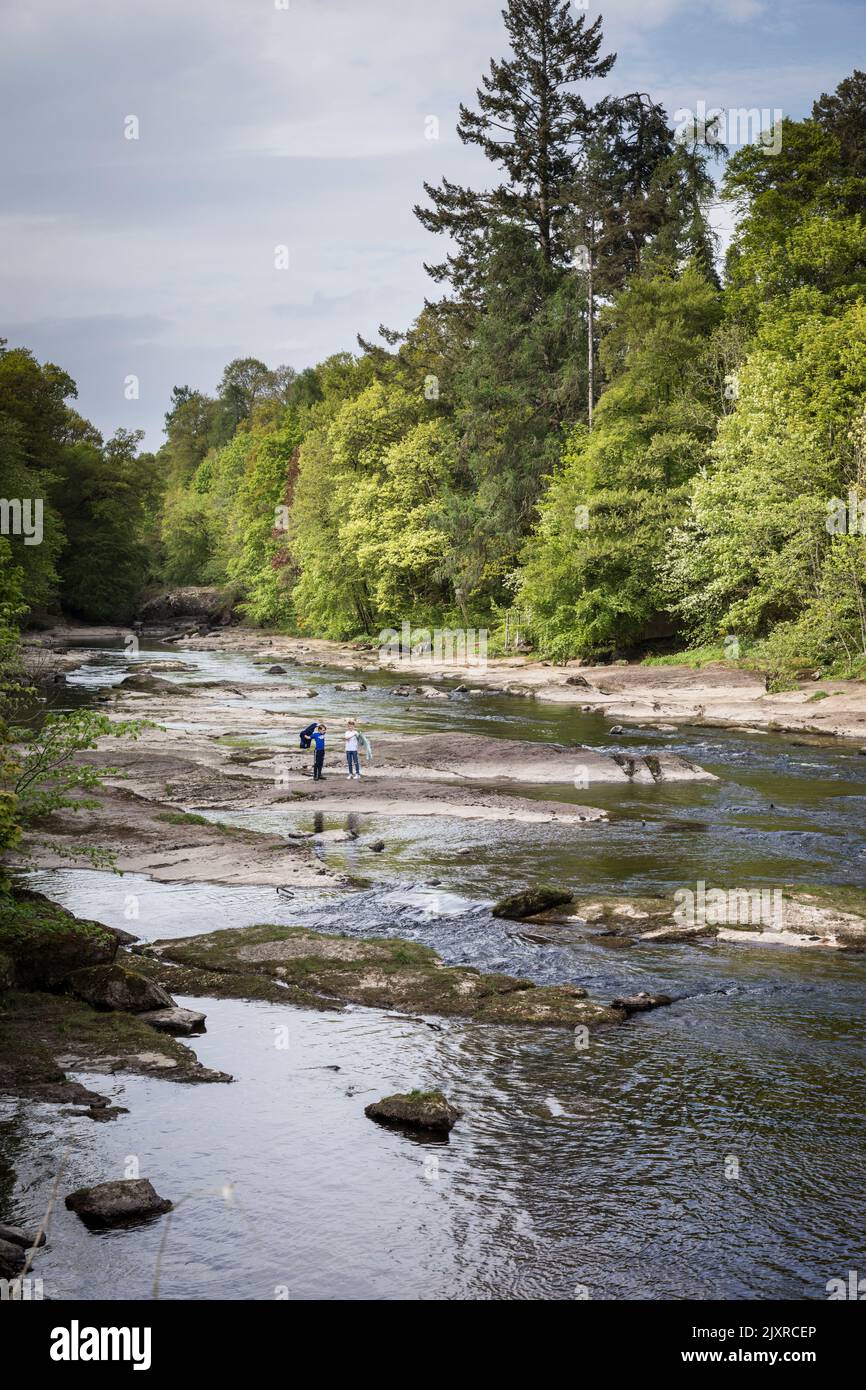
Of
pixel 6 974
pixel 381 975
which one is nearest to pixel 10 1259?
pixel 6 974

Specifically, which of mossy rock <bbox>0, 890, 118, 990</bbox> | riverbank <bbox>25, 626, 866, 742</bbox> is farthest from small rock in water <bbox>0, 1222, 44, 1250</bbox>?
riverbank <bbox>25, 626, 866, 742</bbox>

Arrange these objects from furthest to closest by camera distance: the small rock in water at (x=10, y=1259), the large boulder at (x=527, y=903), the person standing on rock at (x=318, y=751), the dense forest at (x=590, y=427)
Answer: the dense forest at (x=590, y=427) → the person standing on rock at (x=318, y=751) → the large boulder at (x=527, y=903) → the small rock in water at (x=10, y=1259)

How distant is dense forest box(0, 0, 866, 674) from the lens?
Answer: 4412 centimetres

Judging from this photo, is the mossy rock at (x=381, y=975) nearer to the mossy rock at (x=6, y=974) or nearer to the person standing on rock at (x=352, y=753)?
the mossy rock at (x=6, y=974)

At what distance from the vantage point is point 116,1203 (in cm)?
862

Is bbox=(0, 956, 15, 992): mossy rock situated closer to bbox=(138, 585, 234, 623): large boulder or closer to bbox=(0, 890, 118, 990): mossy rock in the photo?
bbox=(0, 890, 118, 990): mossy rock

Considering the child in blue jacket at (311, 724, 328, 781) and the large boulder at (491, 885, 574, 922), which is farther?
the child in blue jacket at (311, 724, 328, 781)

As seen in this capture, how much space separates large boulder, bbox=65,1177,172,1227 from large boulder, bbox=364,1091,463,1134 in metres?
2.33

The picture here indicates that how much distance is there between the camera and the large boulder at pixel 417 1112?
407 inches

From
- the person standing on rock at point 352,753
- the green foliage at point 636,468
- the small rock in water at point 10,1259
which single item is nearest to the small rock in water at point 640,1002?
the small rock in water at point 10,1259

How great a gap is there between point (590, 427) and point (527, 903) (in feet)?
150

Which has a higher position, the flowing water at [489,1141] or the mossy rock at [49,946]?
the mossy rock at [49,946]

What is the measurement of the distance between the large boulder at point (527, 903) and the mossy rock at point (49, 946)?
630 cm
